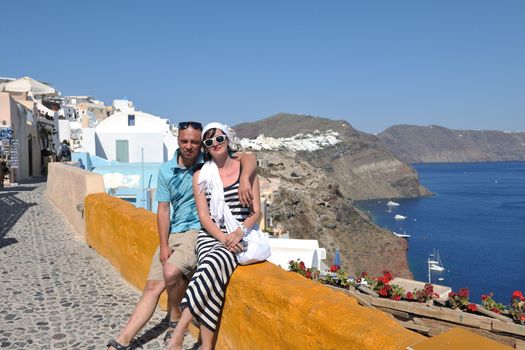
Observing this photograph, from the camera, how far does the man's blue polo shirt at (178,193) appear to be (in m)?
3.90

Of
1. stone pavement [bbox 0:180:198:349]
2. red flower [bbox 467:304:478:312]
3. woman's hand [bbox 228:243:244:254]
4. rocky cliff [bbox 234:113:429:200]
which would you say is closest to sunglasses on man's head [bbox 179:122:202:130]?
woman's hand [bbox 228:243:244:254]

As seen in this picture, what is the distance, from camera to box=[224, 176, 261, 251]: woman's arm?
336 centimetres

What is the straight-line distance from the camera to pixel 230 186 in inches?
140

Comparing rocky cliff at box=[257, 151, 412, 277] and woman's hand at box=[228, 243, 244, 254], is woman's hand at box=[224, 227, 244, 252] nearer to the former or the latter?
woman's hand at box=[228, 243, 244, 254]

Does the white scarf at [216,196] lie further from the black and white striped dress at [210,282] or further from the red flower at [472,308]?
the red flower at [472,308]

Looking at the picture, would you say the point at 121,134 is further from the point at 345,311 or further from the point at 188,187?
the point at 345,311

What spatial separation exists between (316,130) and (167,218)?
16996 centimetres

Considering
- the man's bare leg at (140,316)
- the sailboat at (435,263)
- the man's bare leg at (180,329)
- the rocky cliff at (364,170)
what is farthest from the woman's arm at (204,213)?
the rocky cliff at (364,170)

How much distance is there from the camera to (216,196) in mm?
3514

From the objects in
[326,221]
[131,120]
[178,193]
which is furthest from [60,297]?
[326,221]

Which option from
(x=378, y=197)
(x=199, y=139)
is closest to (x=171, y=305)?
(x=199, y=139)

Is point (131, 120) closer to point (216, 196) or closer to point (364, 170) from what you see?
point (216, 196)

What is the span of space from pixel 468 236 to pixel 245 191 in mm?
79636

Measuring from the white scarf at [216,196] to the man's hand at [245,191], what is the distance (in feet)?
0.46
